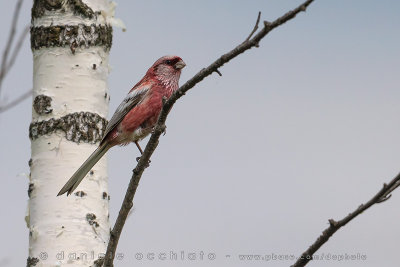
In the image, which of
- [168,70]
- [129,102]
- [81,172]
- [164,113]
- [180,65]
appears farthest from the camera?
[180,65]

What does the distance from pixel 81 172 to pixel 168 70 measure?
2.05m

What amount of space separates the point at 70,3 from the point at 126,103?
131 centimetres

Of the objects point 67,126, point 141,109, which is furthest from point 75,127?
point 141,109

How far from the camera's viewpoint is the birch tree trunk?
5531 millimetres

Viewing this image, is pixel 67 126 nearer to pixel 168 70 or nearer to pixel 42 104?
pixel 42 104

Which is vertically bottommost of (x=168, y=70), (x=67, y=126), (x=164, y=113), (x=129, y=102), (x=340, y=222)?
(x=340, y=222)

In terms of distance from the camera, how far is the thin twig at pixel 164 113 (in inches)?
136

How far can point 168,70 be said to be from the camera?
24.0 ft

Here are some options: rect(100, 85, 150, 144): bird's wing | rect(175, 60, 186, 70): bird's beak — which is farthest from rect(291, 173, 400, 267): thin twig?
rect(175, 60, 186, 70): bird's beak

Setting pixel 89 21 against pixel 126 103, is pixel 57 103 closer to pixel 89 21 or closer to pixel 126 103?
pixel 89 21

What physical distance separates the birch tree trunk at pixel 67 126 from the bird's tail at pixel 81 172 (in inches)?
2.3

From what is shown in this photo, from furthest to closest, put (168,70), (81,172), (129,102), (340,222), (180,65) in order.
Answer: (180,65)
(168,70)
(129,102)
(81,172)
(340,222)

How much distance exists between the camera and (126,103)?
22.9 feet

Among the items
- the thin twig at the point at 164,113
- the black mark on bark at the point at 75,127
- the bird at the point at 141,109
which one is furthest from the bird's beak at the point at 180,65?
the thin twig at the point at 164,113
